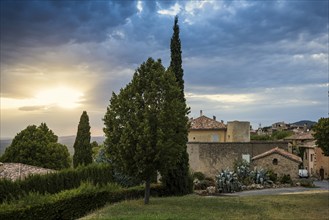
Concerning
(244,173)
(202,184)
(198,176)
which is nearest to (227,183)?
(202,184)

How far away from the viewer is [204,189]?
149 ft

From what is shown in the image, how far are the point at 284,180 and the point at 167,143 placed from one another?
2949 centimetres

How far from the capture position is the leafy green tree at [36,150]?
47625mm

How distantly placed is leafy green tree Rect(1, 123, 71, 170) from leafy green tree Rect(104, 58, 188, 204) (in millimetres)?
25576

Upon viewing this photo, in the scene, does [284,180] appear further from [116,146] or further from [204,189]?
[116,146]

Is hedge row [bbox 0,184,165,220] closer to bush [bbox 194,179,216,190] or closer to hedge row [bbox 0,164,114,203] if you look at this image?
hedge row [bbox 0,164,114,203]

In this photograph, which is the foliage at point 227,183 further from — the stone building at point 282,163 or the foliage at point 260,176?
the stone building at point 282,163

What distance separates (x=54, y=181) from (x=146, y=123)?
10.8 metres

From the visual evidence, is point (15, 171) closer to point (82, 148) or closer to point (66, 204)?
point (82, 148)

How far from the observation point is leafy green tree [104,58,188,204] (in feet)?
77.1

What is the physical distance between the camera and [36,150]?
158ft

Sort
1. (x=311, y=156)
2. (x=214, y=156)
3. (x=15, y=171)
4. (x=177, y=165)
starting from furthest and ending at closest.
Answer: (x=311, y=156) → (x=214, y=156) → (x=15, y=171) → (x=177, y=165)

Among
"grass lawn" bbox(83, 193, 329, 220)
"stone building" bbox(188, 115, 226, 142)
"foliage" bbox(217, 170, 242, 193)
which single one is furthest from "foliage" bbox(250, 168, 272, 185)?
"grass lawn" bbox(83, 193, 329, 220)

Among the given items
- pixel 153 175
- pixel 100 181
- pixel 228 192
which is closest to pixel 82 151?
pixel 100 181
